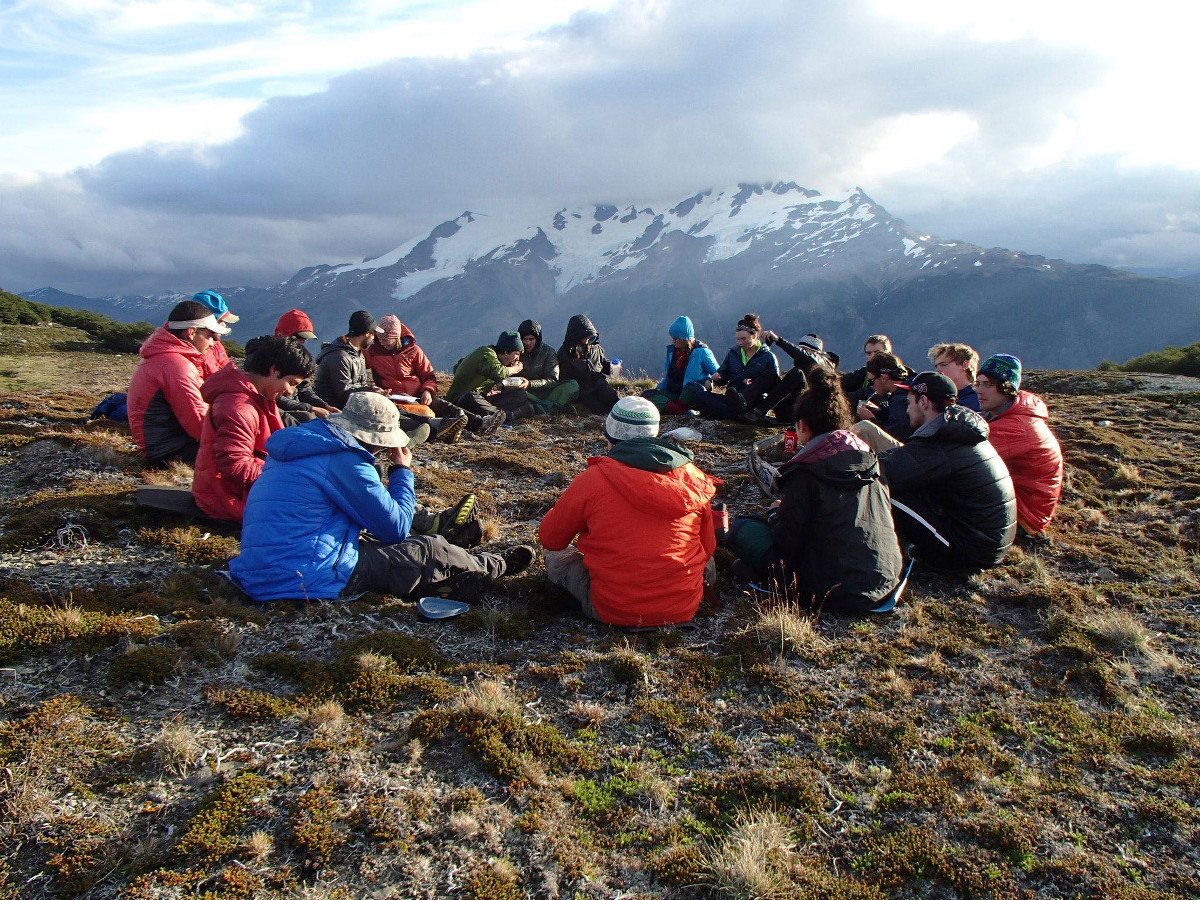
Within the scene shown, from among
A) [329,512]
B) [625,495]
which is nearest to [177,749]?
[329,512]

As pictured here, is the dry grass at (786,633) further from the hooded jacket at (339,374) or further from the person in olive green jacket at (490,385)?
the hooded jacket at (339,374)

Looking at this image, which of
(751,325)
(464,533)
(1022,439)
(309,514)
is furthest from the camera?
(751,325)

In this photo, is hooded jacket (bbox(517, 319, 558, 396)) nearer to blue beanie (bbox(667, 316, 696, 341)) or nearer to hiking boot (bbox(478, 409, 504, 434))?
hiking boot (bbox(478, 409, 504, 434))

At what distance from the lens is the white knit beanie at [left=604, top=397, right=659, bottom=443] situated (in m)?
6.47

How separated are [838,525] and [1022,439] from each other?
357 centimetres

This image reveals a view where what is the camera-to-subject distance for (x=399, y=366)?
45.2ft

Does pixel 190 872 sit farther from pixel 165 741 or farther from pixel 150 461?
pixel 150 461

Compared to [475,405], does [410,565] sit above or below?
below

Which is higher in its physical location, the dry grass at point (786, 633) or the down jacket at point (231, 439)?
the down jacket at point (231, 439)

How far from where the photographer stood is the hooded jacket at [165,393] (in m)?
8.55

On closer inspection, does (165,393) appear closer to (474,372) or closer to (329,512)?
(329,512)

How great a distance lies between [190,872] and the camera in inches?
139

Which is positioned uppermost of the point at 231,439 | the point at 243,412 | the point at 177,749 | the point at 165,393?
the point at 165,393

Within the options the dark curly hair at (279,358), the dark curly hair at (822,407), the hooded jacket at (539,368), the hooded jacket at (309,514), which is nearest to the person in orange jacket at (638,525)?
the dark curly hair at (822,407)
